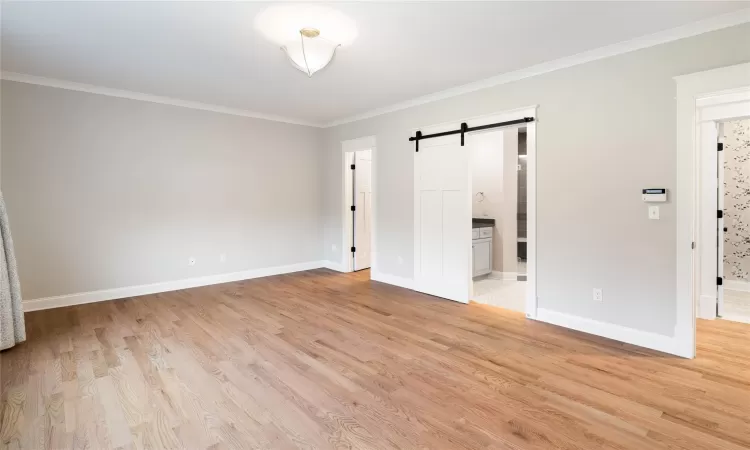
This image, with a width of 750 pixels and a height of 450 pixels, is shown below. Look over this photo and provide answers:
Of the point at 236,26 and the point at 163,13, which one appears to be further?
the point at 236,26

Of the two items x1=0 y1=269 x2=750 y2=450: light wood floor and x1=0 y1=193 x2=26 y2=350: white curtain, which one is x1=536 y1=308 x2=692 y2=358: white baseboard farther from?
x1=0 y1=193 x2=26 y2=350: white curtain

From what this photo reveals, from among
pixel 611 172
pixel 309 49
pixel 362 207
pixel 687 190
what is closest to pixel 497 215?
pixel 362 207

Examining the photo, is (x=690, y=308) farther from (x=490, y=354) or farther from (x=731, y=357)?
(x=490, y=354)

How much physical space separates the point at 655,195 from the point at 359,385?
275 centimetres

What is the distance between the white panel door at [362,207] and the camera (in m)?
6.49

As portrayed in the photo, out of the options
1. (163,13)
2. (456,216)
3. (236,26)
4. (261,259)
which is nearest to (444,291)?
(456,216)

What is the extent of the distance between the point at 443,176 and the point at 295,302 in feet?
7.95

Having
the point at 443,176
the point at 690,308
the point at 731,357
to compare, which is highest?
the point at 443,176

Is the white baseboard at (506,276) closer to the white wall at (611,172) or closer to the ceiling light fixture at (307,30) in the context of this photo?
the white wall at (611,172)

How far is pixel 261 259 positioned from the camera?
6.03 meters

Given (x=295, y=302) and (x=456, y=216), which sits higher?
(x=456, y=216)

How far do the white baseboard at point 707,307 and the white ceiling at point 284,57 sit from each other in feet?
9.41

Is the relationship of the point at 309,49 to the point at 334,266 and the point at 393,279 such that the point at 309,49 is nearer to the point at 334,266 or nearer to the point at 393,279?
the point at 393,279

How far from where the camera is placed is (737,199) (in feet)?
15.9
